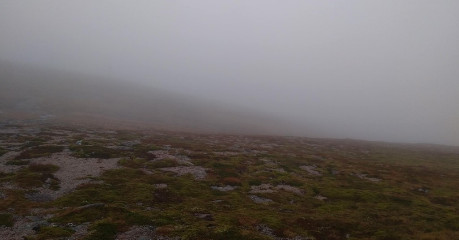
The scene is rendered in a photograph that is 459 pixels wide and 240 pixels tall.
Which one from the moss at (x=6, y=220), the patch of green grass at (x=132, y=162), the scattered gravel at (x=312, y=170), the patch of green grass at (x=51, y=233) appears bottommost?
the moss at (x=6, y=220)

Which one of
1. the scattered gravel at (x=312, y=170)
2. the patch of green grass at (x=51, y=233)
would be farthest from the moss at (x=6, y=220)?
the scattered gravel at (x=312, y=170)

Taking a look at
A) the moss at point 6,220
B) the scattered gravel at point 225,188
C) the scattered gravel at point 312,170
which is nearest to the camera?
the moss at point 6,220

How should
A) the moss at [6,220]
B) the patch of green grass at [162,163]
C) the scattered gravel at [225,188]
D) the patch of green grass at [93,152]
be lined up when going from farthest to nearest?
the patch of green grass at [93,152], the patch of green grass at [162,163], the scattered gravel at [225,188], the moss at [6,220]

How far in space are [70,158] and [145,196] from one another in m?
30.7

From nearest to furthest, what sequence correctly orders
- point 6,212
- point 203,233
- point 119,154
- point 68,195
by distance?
point 203,233 < point 6,212 < point 68,195 < point 119,154

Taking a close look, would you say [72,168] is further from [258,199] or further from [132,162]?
[258,199]

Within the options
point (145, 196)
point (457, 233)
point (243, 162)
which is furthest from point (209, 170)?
point (457, 233)

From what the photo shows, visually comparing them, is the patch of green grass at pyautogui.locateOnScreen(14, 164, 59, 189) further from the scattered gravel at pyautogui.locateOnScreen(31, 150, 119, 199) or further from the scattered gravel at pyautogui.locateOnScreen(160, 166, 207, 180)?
the scattered gravel at pyautogui.locateOnScreen(160, 166, 207, 180)

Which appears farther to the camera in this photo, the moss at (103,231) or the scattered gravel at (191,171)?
the scattered gravel at (191,171)

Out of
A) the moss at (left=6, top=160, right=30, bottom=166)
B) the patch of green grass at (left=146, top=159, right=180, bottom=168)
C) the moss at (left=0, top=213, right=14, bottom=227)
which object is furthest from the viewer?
the patch of green grass at (left=146, top=159, right=180, bottom=168)

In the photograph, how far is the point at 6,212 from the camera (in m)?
36.4

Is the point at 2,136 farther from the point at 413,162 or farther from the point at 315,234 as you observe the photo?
the point at 413,162

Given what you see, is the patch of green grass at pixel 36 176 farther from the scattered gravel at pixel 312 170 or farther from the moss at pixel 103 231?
the scattered gravel at pixel 312 170

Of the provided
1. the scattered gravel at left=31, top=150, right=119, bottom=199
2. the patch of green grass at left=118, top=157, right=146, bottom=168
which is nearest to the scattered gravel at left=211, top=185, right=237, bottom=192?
the patch of green grass at left=118, top=157, right=146, bottom=168
